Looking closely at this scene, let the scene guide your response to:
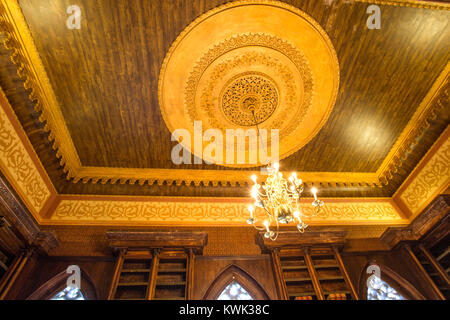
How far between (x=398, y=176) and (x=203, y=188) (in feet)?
13.6

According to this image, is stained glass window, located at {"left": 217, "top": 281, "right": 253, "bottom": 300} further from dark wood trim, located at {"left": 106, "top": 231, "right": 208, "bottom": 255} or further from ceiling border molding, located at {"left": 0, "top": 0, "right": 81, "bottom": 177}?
ceiling border molding, located at {"left": 0, "top": 0, "right": 81, "bottom": 177}

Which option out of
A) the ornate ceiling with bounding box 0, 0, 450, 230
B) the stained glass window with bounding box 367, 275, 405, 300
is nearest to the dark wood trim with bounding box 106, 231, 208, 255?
the ornate ceiling with bounding box 0, 0, 450, 230

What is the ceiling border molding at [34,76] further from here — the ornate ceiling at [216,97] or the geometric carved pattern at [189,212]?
the geometric carved pattern at [189,212]

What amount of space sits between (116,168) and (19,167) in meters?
1.63

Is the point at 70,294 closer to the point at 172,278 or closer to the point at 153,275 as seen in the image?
the point at 153,275

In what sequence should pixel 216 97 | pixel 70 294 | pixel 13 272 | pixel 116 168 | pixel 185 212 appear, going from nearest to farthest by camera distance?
pixel 13 272 → pixel 70 294 → pixel 216 97 → pixel 185 212 → pixel 116 168

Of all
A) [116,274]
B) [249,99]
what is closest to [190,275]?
[116,274]

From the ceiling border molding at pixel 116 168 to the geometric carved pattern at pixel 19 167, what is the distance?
1.41ft

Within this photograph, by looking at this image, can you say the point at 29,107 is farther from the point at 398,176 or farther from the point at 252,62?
the point at 398,176

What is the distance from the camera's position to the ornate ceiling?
3590 millimetres

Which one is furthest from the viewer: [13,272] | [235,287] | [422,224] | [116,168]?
[116,168]

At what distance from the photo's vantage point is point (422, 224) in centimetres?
433

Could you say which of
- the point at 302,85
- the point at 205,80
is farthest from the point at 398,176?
the point at 205,80

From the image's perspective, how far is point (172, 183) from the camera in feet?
17.2
